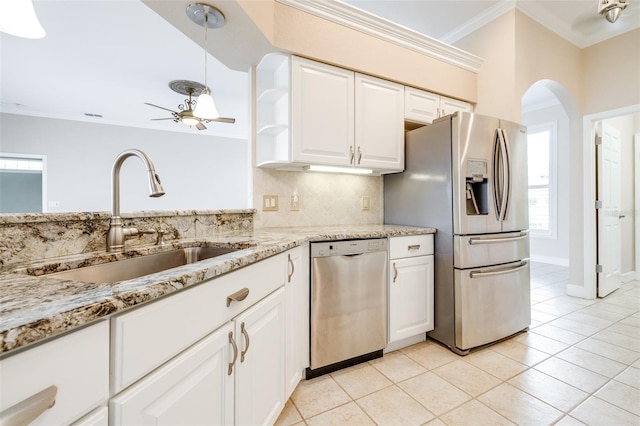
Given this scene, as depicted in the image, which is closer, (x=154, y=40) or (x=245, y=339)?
(x=245, y=339)

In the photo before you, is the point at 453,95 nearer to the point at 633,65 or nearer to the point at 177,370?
the point at 633,65

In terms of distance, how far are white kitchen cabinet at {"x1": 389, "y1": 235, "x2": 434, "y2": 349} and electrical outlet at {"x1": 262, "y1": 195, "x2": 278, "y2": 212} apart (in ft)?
3.10

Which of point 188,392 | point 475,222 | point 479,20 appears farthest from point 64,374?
point 479,20

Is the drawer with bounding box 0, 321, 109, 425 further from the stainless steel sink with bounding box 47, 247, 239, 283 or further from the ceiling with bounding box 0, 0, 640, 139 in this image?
the ceiling with bounding box 0, 0, 640, 139

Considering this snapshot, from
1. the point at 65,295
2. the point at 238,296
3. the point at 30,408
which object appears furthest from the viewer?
the point at 238,296

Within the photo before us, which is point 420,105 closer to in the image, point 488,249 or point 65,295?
point 488,249

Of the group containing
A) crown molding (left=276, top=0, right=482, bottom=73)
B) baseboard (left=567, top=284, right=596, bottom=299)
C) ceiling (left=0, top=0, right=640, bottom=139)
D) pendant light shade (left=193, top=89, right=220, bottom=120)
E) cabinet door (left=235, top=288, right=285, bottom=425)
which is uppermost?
ceiling (left=0, top=0, right=640, bottom=139)

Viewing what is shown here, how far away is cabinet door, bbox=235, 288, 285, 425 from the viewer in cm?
97

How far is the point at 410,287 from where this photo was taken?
2.01 metres

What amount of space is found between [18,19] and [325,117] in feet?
5.09

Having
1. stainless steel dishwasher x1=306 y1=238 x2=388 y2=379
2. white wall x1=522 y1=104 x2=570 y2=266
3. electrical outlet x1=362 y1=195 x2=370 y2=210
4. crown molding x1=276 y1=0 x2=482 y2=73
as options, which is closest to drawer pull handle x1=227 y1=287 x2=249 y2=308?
stainless steel dishwasher x1=306 y1=238 x2=388 y2=379

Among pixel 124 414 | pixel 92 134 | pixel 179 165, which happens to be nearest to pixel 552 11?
pixel 124 414

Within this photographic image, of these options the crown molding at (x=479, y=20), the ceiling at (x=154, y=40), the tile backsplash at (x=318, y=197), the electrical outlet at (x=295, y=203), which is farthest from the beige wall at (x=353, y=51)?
the electrical outlet at (x=295, y=203)

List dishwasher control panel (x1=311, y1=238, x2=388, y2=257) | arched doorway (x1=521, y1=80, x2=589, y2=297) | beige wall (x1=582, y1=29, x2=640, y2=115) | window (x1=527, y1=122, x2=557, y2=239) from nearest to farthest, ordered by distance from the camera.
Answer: dishwasher control panel (x1=311, y1=238, x2=388, y2=257), beige wall (x1=582, y1=29, x2=640, y2=115), arched doorway (x1=521, y1=80, x2=589, y2=297), window (x1=527, y1=122, x2=557, y2=239)
